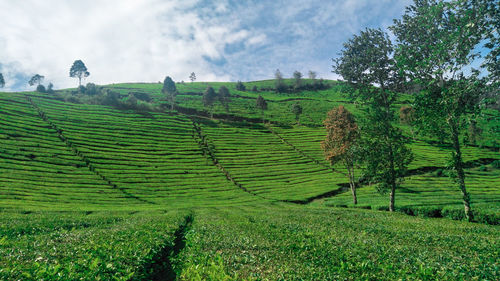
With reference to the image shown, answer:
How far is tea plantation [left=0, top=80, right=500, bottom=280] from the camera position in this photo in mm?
8836

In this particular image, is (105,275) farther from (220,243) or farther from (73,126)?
(73,126)

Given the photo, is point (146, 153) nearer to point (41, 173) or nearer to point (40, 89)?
point (41, 173)

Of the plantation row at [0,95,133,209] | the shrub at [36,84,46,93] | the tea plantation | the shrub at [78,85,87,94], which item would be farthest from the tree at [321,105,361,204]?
the shrub at [36,84,46,93]

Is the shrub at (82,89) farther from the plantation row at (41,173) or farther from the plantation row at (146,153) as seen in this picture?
the plantation row at (41,173)

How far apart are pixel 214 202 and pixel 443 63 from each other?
50.7 meters

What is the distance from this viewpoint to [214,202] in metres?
61.7

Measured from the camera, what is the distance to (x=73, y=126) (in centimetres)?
10488

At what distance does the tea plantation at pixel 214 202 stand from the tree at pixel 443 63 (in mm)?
2694

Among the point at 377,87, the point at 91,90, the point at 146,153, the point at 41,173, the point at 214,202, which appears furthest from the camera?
the point at 91,90

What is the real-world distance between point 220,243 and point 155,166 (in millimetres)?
77622

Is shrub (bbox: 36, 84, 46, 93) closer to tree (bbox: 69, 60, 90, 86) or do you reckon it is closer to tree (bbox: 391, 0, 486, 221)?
tree (bbox: 69, 60, 90, 86)

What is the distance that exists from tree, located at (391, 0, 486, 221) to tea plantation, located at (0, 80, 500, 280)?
2694mm

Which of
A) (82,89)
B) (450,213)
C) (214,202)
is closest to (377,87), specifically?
(450,213)

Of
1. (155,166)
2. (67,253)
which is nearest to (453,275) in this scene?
(67,253)
